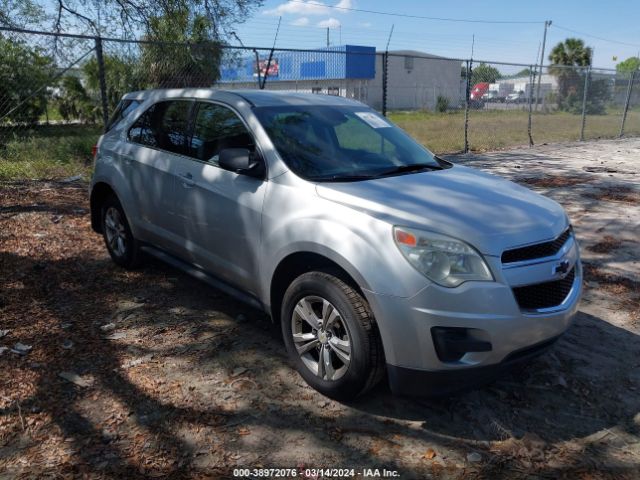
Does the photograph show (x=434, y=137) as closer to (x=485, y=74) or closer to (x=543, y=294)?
(x=485, y=74)

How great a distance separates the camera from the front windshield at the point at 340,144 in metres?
3.64

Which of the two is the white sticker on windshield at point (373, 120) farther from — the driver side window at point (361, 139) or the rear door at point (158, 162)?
the rear door at point (158, 162)

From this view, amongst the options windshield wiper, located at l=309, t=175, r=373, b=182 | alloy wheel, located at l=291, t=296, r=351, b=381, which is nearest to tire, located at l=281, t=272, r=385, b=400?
alloy wheel, located at l=291, t=296, r=351, b=381

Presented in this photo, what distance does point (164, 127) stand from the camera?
468 centimetres

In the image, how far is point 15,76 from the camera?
11023 millimetres

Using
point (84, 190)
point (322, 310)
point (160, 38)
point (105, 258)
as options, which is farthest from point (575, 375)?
point (160, 38)

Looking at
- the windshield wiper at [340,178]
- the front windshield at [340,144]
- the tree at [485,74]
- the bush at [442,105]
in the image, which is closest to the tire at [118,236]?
the front windshield at [340,144]

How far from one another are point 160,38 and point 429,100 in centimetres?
3799

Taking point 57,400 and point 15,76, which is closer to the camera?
point 57,400

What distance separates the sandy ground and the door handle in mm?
1021

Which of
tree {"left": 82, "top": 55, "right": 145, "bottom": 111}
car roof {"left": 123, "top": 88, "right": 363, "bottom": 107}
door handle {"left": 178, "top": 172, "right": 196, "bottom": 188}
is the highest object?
tree {"left": 82, "top": 55, "right": 145, "bottom": 111}

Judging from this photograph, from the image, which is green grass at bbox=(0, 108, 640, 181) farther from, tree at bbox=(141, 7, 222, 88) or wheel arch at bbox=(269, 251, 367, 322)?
tree at bbox=(141, 7, 222, 88)

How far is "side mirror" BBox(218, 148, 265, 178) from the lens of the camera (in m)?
3.59

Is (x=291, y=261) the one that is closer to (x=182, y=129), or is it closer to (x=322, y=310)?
(x=322, y=310)
